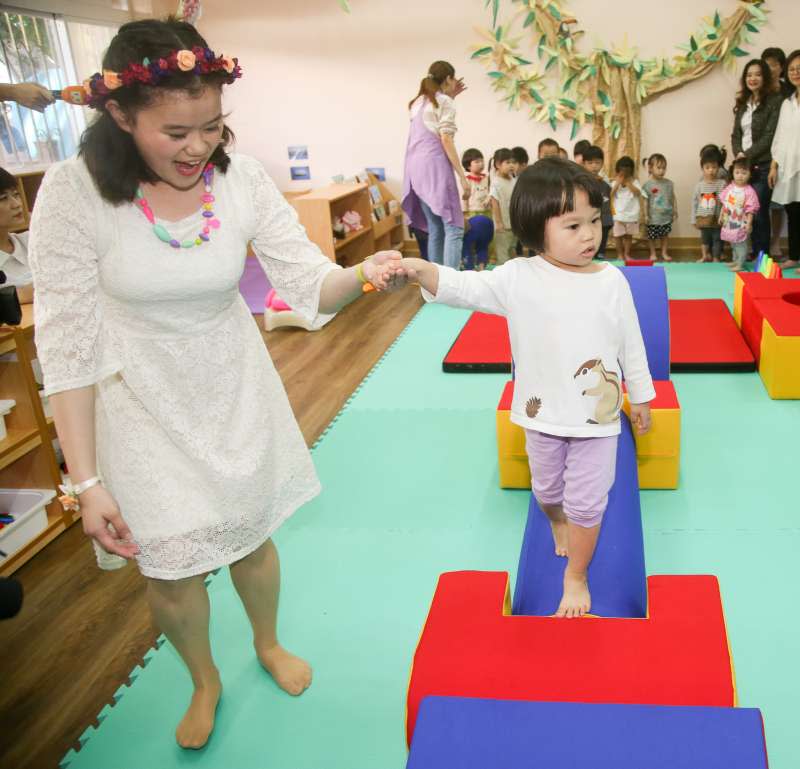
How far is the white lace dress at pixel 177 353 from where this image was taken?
149 centimetres

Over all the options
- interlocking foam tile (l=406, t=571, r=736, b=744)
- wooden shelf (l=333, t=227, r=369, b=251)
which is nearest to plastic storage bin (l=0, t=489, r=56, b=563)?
interlocking foam tile (l=406, t=571, r=736, b=744)

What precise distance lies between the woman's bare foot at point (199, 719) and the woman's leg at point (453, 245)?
4398 mm

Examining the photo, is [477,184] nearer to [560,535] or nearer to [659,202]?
[659,202]

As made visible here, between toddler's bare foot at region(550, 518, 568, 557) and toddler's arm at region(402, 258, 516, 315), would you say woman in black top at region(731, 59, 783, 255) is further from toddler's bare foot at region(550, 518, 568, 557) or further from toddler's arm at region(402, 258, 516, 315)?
toddler's arm at region(402, 258, 516, 315)

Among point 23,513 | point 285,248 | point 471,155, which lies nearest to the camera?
point 285,248

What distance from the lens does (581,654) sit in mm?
1526

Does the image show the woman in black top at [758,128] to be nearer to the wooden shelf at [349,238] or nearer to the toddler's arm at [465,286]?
the wooden shelf at [349,238]

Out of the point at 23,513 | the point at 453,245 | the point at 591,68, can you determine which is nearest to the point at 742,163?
the point at 591,68

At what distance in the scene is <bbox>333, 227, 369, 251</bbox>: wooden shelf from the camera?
659 centimetres

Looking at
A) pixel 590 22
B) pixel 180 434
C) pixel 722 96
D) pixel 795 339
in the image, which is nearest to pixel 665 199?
pixel 722 96

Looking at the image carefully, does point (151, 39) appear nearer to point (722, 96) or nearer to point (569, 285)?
point (569, 285)

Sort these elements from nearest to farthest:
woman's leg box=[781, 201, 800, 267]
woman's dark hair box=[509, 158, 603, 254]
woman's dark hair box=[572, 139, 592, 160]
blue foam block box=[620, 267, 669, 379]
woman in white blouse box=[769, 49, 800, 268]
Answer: woman's dark hair box=[509, 158, 603, 254] → blue foam block box=[620, 267, 669, 379] → woman in white blouse box=[769, 49, 800, 268] → woman's leg box=[781, 201, 800, 267] → woman's dark hair box=[572, 139, 592, 160]

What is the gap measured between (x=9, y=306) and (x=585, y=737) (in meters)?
2.36

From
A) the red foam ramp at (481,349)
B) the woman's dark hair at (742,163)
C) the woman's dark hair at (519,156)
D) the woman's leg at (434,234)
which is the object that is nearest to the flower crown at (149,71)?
the red foam ramp at (481,349)
